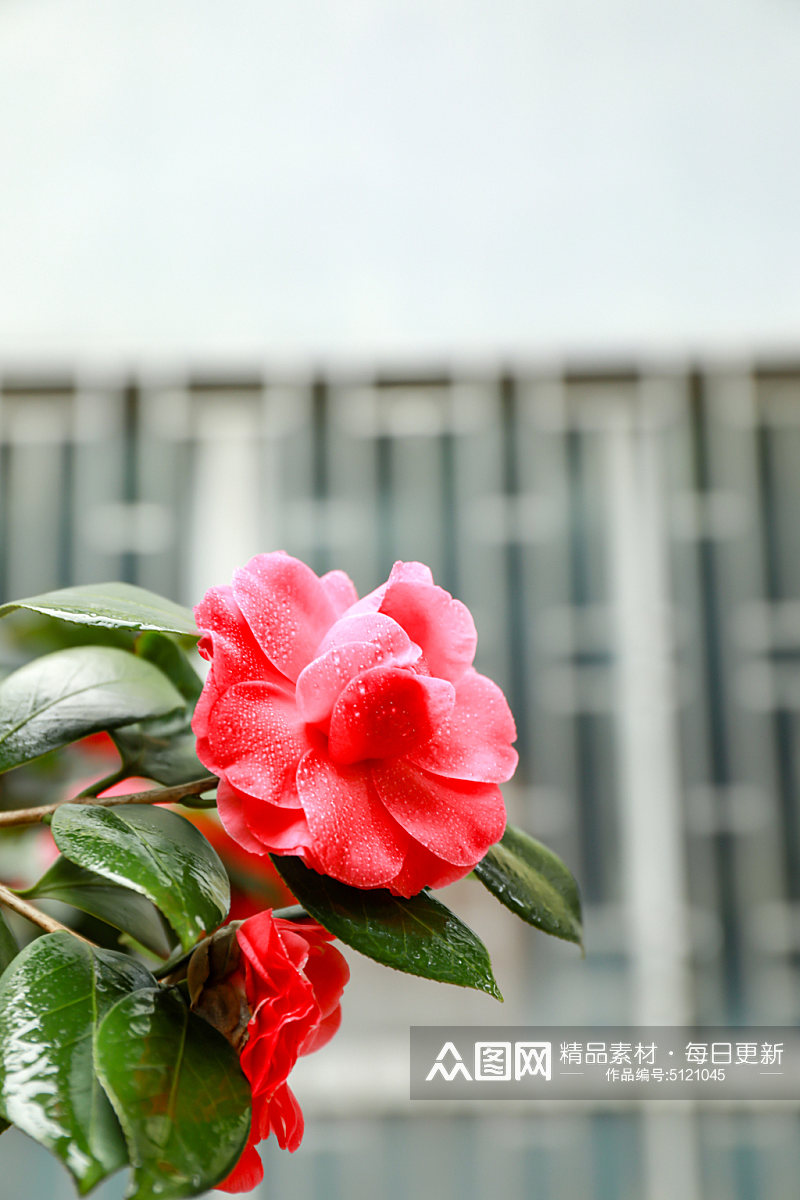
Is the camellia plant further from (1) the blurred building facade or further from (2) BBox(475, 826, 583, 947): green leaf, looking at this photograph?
(1) the blurred building facade

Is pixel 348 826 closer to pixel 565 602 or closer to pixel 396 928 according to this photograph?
pixel 396 928

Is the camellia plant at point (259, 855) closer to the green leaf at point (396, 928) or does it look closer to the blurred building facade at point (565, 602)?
the green leaf at point (396, 928)

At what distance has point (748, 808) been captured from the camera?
189 cm

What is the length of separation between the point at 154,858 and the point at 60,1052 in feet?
0.13

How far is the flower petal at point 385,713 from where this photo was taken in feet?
0.66

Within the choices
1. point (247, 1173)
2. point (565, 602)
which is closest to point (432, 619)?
point (247, 1173)

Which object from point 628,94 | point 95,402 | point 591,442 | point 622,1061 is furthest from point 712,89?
point 622,1061

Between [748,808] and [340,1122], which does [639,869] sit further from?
[340,1122]

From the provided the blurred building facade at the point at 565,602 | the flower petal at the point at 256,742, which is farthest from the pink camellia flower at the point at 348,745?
the blurred building facade at the point at 565,602

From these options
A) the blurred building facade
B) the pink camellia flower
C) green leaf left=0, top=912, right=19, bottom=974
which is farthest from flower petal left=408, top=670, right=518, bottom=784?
the blurred building facade

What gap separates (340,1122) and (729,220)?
202 centimetres

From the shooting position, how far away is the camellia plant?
0.17m

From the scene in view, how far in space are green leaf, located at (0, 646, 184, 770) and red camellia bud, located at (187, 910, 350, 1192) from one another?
8 cm

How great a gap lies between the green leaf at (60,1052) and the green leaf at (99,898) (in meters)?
0.06
